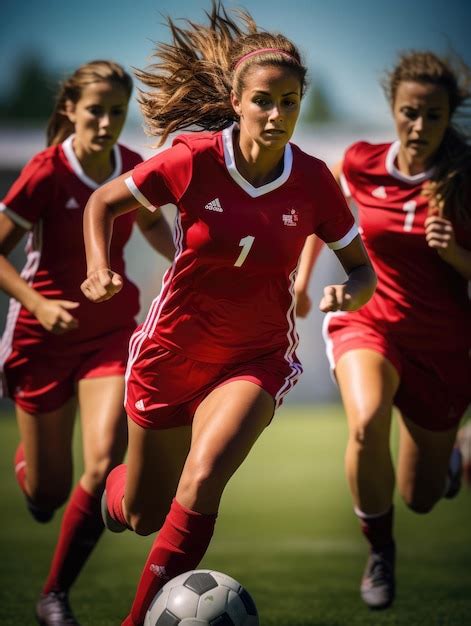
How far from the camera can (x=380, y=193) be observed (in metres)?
5.44

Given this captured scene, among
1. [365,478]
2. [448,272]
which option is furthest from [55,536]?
[448,272]

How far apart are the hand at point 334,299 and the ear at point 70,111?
6.95ft

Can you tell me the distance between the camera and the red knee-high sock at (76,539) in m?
5.08

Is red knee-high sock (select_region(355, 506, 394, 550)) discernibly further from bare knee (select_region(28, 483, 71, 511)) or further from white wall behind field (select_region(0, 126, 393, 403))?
white wall behind field (select_region(0, 126, 393, 403))

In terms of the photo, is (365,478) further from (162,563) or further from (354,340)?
(162,563)

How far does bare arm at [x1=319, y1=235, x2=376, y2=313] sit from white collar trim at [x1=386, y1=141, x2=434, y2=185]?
1.11 metres

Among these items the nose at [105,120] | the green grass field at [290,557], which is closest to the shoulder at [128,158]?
the nose at [105,120]

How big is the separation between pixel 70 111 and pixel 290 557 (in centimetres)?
322

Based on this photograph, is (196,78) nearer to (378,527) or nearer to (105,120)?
(105,120)

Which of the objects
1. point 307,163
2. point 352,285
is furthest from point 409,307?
point 307,163

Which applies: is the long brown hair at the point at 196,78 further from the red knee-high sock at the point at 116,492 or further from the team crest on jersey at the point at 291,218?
the red knee-high sock at the point at 116,492

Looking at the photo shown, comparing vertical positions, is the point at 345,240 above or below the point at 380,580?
above

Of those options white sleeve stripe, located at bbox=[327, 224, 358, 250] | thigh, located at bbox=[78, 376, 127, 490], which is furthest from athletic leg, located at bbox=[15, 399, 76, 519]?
white sleeve stripe, located at bbox=[327, 224, 358, 250]

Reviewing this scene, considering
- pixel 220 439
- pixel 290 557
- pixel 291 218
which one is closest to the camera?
pixel 220 439
